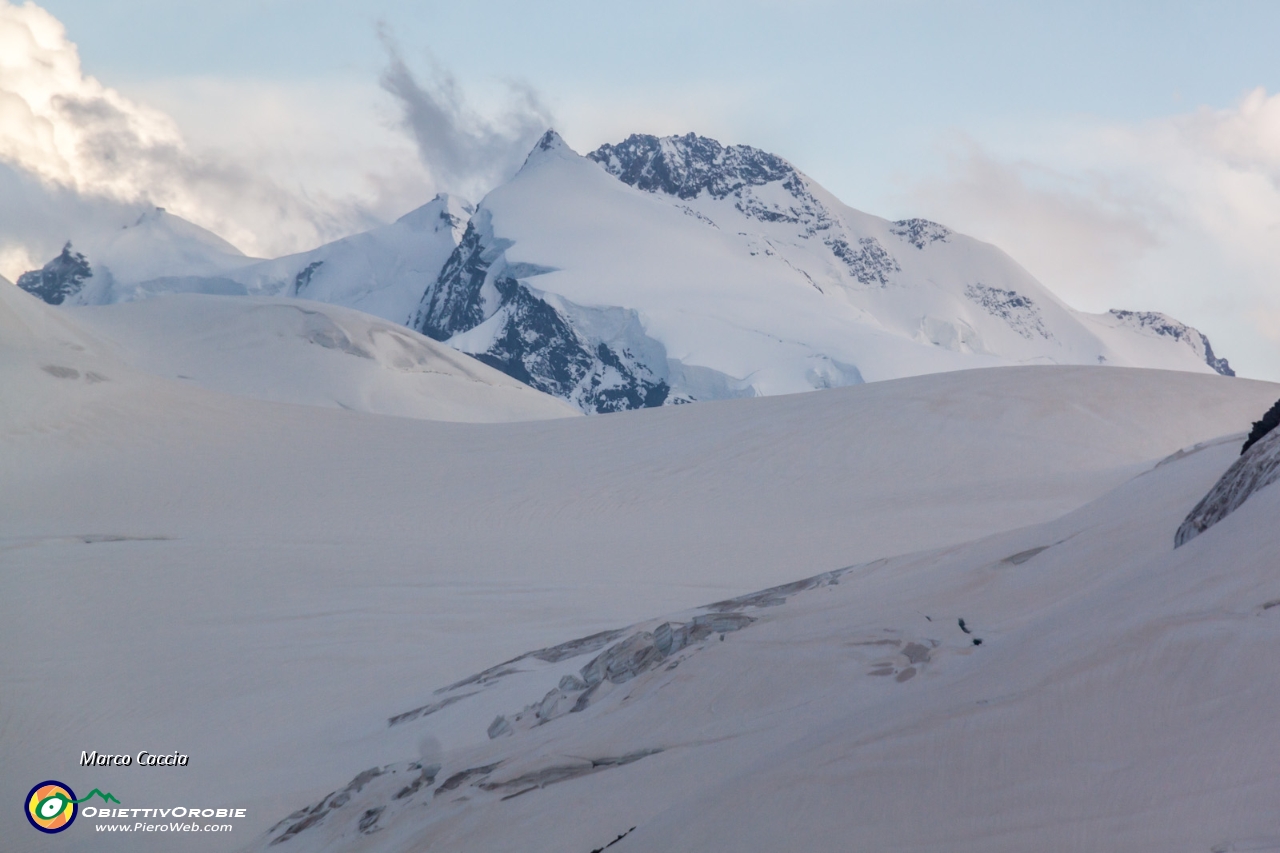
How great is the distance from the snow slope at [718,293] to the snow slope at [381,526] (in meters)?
69.2

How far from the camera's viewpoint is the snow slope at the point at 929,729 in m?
2.77

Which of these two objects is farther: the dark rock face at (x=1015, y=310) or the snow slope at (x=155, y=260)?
the dark rock face at (x=1015, y=310)

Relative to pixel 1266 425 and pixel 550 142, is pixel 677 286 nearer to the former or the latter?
pixel 550 142

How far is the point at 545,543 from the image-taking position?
50.8 feet

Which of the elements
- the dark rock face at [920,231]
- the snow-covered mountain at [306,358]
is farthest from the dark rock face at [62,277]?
the dark rock face at [920,231]

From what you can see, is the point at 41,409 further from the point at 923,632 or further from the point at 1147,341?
the point at 1147,341

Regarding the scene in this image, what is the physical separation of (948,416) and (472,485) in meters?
10.1

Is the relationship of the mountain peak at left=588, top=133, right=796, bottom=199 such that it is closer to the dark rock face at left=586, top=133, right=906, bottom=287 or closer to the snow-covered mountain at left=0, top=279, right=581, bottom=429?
the dark rock face at left=586, top=133, right=906, bottom=287

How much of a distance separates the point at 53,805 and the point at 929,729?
19.6 feet

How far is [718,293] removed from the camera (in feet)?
390

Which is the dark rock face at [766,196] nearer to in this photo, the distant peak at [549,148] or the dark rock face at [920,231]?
the dark rock face at [920,231]

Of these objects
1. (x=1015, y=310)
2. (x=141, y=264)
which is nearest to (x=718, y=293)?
(x=1015, y=310)

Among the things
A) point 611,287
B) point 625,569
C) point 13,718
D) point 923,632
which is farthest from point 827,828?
point 611,287

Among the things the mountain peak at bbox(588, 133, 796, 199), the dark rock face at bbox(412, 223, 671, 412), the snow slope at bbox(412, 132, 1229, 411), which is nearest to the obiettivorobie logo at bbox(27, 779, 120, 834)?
the snow slope at bbox(412, 132, 1229, 411)
